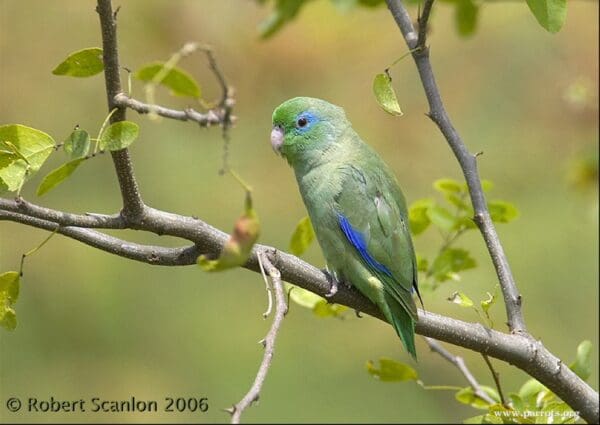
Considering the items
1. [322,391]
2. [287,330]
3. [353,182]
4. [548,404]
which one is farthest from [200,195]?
[548,404]

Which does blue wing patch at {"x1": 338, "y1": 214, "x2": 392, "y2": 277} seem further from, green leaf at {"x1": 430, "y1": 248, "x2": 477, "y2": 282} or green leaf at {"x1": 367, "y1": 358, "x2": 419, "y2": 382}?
green leaf at {"x1": 367, "y1": 358, "x2": 419, "y2": 382}

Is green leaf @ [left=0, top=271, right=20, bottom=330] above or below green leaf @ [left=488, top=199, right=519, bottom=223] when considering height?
below

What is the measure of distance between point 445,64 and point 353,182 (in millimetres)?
4421

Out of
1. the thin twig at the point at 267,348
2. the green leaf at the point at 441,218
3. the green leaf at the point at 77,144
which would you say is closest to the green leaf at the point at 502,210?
the green leaf at the point at 441,218

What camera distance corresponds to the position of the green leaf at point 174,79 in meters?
1.63

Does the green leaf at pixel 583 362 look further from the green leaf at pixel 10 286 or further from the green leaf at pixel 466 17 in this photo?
the green leaf at pixel 10 286

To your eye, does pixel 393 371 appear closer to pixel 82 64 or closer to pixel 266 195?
pixel 82 64

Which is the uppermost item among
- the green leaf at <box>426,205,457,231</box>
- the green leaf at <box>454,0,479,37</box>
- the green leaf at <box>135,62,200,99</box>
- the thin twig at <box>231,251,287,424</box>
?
the green leaf at <box>454,0,479,37</box>

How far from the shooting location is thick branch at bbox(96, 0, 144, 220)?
64.6 inches

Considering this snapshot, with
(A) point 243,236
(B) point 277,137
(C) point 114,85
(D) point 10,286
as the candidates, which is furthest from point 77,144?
(B) point 277,137

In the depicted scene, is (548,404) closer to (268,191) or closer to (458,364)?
(458,364)

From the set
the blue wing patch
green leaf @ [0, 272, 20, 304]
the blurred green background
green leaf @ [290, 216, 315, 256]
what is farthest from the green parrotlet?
the blurred green background

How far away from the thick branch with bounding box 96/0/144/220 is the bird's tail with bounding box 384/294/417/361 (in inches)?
42.9

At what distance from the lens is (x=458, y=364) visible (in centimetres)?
267
